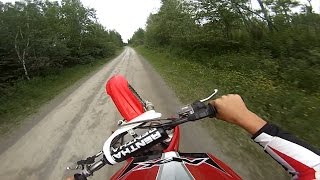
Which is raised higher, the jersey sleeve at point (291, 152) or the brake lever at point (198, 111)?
the brake lever at point (198, 111)

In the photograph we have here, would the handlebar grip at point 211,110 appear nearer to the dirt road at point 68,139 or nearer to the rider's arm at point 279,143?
the rider's arm at point 279,143

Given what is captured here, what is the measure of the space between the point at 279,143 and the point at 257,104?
20.8 feet

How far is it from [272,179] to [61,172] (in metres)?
3.10

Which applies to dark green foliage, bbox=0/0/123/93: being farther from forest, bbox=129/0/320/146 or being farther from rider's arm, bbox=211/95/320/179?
rider's arm, bbox=211/95/320/179

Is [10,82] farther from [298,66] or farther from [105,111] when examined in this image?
[298,66]

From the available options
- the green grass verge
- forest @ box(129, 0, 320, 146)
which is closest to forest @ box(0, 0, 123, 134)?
the green grass verge

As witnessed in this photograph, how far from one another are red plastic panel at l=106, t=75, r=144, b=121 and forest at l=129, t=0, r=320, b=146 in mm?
3509

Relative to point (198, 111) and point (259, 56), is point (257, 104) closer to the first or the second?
point (198, 111)

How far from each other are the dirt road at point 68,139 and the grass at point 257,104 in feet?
0.98

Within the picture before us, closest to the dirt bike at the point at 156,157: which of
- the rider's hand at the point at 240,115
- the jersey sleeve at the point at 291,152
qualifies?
the rider's hand at the point at 240,115

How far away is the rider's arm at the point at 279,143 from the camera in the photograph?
1.16 m

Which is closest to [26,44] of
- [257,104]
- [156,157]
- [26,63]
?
[26,63]

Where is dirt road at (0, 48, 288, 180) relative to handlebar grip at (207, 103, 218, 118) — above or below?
below

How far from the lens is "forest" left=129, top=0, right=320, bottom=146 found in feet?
22.5
